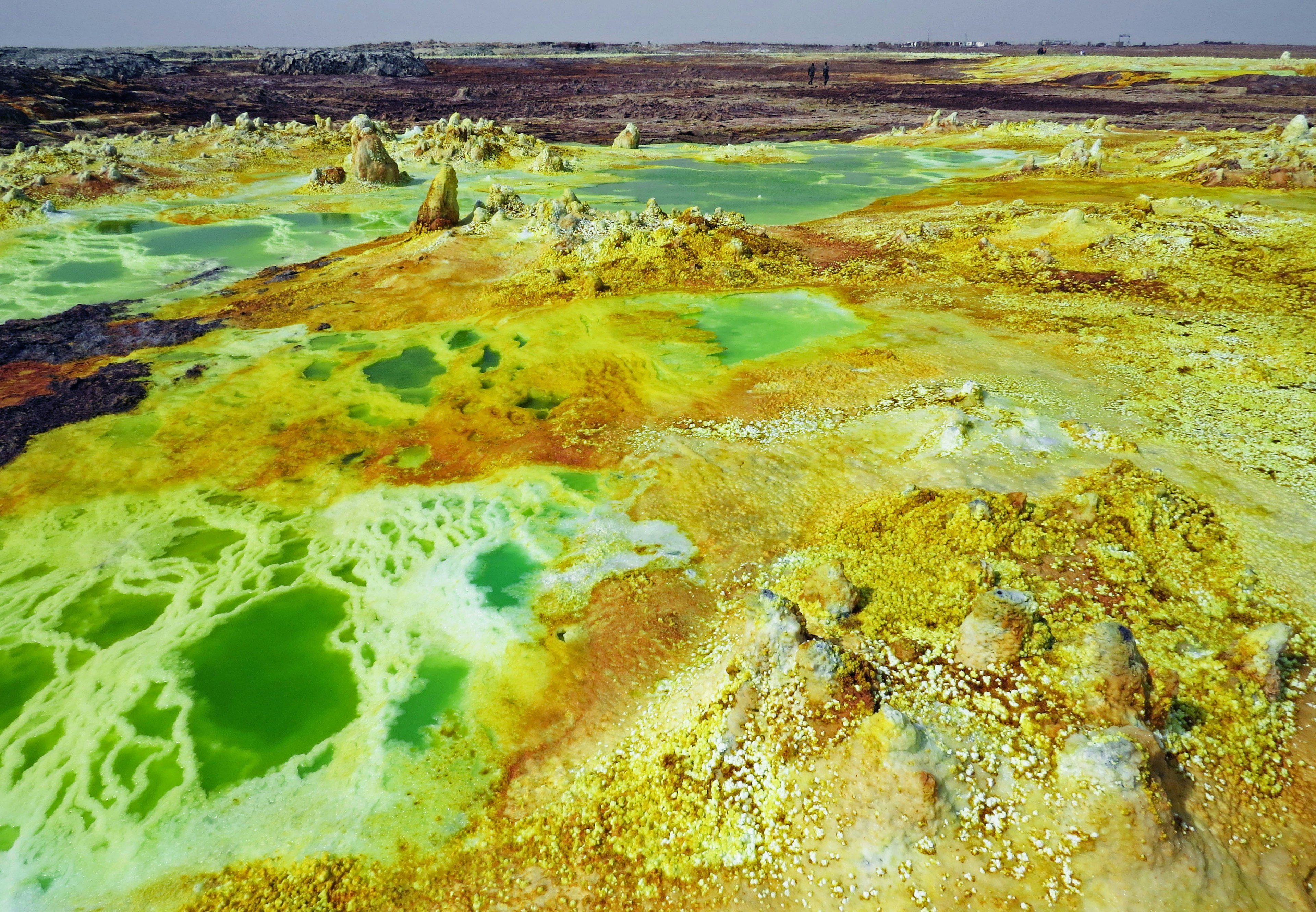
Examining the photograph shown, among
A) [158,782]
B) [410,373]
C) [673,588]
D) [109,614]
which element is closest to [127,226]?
[410,373]

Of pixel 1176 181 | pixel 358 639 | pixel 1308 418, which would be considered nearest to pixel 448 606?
pixel 358 639

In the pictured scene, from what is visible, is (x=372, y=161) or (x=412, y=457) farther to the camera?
(x=372, y=161)

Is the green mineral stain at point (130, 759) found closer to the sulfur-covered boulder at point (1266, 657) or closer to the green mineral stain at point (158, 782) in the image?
the green mineral stain at point (158, 782)

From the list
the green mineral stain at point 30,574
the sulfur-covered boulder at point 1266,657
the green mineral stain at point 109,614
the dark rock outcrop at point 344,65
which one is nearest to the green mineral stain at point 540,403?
the green mineral stain at point 109,614

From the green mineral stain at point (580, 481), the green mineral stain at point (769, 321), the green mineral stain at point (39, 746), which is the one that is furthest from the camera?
the green mineral stain at point (769, 321)

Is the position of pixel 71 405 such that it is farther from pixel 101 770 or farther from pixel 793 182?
pixel 793 182

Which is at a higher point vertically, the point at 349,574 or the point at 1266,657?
the point at 1266,657
